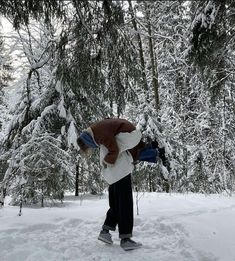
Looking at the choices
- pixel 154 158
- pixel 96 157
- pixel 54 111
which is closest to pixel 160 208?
pixel 154 158

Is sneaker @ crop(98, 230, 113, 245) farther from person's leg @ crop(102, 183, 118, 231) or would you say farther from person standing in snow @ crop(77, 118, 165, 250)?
person's leg @ crop(102, 183, 118, 231)

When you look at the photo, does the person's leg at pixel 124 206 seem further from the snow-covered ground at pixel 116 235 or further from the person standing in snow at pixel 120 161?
the snow-covered ground at pixel 116 235

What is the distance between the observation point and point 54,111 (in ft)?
27.3

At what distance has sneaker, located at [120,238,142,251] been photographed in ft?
13.8

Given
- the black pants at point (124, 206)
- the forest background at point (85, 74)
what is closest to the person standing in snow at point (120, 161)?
the black pants at point (124, 206)

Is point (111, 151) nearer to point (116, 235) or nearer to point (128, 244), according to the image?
point (128, 244)

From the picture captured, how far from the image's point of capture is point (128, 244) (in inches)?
167

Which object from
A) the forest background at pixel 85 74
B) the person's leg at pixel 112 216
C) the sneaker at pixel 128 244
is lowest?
the sneaker at pixel 128 244

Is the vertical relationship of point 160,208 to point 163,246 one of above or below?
above

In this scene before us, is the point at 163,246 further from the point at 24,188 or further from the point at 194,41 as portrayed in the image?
the point at 24,188

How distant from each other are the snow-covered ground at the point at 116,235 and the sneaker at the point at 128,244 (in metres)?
0.06

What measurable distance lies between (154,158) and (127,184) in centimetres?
47

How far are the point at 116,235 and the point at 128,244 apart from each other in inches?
26.0

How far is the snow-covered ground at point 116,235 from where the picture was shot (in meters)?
4.05
